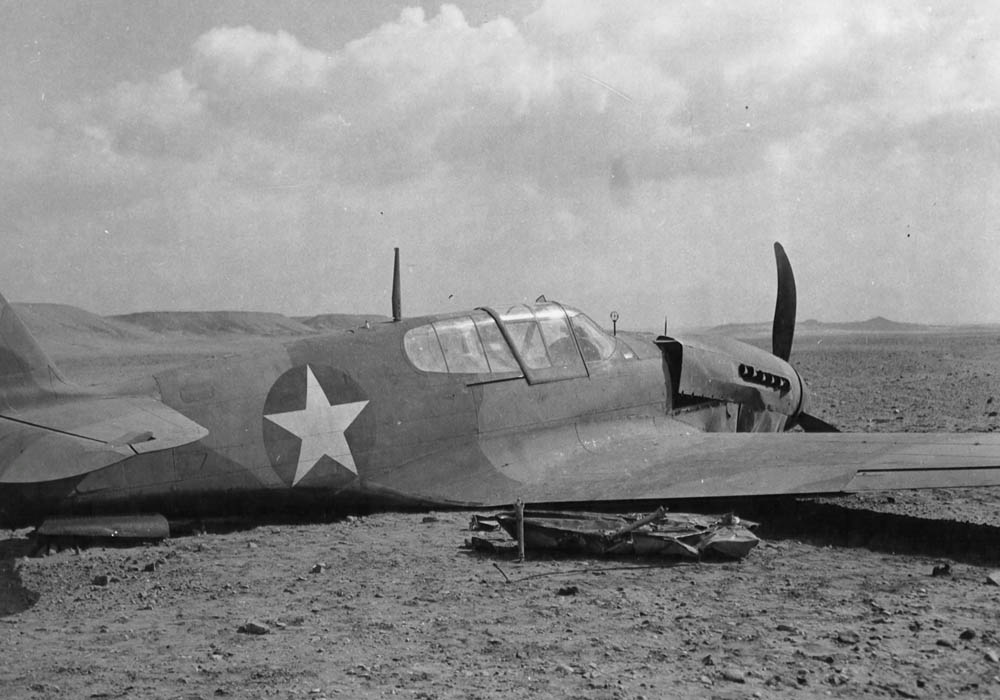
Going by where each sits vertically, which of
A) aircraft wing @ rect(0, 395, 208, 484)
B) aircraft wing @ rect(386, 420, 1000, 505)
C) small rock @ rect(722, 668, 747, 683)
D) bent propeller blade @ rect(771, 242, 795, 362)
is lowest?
small rock @ rect(722, 668, 747, 683)

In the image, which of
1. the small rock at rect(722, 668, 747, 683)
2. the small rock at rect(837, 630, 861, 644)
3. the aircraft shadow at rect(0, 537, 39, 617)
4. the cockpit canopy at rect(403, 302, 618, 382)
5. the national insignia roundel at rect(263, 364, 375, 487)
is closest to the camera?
the small rock at rect(722, 668, 747, 683)

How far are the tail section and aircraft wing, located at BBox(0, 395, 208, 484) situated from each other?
0.13m

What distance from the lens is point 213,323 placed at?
412ft

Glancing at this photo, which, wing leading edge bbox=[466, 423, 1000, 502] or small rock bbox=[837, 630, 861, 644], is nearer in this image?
small rock bbox=[837, 630, 861, 644]

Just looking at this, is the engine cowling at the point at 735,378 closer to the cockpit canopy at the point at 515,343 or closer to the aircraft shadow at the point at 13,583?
the cockpit canopy at the point at 515,343

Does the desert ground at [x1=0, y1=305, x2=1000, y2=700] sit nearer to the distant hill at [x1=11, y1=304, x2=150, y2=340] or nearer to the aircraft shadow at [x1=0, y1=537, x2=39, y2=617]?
the aircraft shadow at [x1=0, y1=537, x2=39, y2=617]

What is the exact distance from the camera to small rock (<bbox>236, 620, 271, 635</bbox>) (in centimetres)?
505

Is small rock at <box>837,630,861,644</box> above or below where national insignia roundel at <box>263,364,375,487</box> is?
below

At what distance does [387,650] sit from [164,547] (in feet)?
10.4

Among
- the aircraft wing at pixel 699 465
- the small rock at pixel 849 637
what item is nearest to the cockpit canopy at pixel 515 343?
the aircraft wing at pixel 699 465

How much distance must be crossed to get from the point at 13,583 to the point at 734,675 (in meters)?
4.89

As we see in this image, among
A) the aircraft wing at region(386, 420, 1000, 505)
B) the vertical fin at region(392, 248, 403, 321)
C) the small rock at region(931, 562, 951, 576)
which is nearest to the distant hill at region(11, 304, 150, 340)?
the vertical fin at region(392, 248, 403, 321)

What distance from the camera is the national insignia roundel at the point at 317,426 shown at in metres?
7.64

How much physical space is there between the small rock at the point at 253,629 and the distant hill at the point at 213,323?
11303cm
